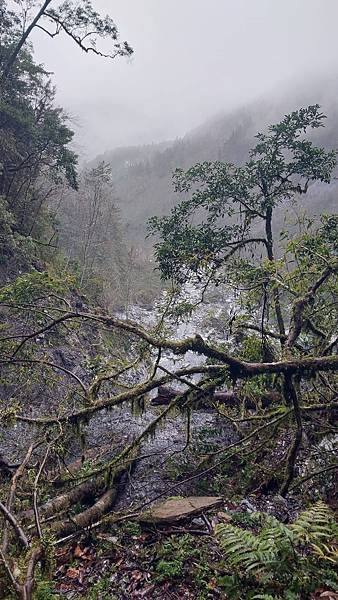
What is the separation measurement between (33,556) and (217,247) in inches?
258

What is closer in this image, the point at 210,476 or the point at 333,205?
the point at 210,476

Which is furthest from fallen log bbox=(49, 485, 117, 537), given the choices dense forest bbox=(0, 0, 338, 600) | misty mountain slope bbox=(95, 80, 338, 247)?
misty mountain slope bbox=(95, 80, 338, 247)

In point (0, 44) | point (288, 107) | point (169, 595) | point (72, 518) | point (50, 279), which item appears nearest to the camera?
point (169, 595)

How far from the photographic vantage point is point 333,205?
3591 centimetres

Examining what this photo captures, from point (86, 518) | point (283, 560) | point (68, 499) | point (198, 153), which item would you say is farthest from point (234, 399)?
point (198, 153)

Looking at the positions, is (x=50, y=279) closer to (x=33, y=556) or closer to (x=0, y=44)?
(x=33, y=556)

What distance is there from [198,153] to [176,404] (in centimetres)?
6743

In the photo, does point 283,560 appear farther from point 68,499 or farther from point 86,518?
point 68,499

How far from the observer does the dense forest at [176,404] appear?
2828mm

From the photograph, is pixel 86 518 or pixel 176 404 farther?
pixel 176 404

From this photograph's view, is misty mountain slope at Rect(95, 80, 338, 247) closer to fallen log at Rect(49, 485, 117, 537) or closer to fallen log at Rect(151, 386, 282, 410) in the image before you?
fallen log at Rect(151, 386, 282, 410)

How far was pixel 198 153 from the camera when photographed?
219 feet

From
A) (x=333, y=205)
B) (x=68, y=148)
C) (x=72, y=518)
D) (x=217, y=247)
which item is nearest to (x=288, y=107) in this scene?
(x=333, y=205)

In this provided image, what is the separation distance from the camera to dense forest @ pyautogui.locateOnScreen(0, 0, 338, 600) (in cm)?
283
